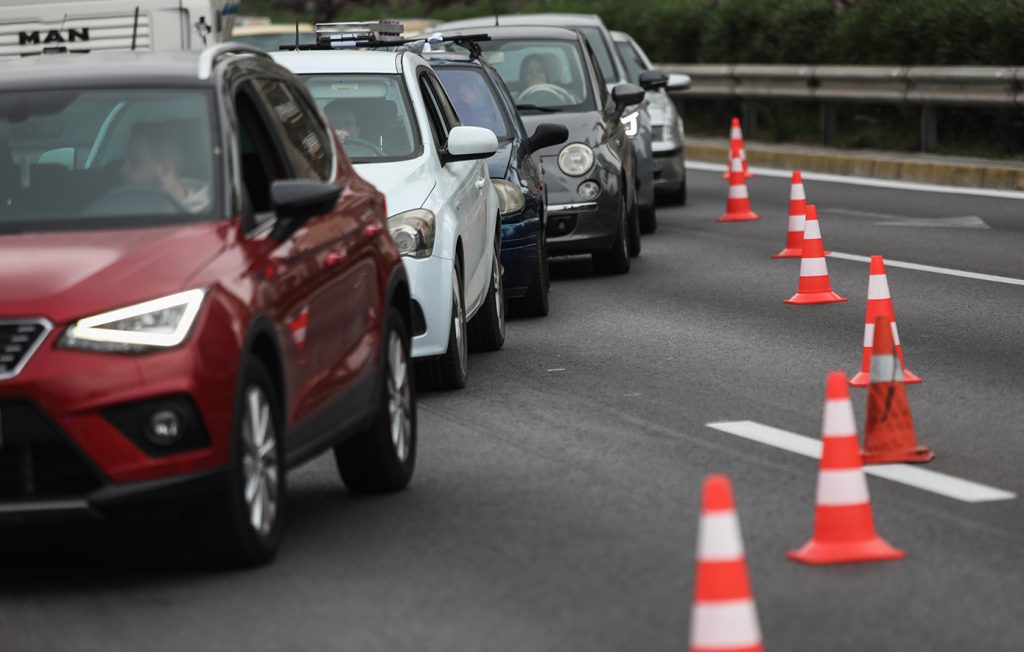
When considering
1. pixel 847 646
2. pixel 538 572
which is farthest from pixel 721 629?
pixel 538 572

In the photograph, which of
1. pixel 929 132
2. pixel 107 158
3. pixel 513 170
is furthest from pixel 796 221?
pixel 107 158

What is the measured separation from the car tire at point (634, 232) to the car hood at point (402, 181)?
5.65 meters

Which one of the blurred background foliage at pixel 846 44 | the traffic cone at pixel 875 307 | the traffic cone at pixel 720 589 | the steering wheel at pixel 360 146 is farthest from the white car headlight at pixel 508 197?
the blurred background foliage at pixel 846 44

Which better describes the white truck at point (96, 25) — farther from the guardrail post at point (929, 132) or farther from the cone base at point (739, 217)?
the guardrail post at point (929, 132)

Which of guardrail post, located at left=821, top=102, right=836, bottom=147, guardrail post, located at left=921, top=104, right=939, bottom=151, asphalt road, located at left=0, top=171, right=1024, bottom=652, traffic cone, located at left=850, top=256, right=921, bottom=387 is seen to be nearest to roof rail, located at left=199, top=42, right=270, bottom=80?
asphalt road, located at left=0, top=171, right=1024, bottom=652

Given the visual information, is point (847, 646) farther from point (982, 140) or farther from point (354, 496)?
point (982, 140)

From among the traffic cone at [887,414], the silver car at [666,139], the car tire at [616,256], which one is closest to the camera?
the traffic cone at [887,414]

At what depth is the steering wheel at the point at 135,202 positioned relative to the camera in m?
7.06

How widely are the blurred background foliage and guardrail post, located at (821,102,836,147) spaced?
0.18m

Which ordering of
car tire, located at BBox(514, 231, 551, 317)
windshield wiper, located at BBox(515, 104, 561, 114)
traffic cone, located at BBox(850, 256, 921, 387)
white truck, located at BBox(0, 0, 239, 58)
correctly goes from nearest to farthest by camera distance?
traffic cone, located at BBox(850, 256, 921, 387) < car tire, located at BBox(514, 231, 551, 317) < windshield wiper, located at BBox(515, 104, 561, 114) < white truck, located at BBox(0, 0, 239, 58)

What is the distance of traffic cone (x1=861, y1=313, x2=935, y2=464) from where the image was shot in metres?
8.31

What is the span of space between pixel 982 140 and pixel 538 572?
19.0 metres

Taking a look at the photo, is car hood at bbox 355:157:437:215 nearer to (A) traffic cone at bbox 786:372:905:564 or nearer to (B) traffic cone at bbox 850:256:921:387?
(B) traffic cone at bbox 850:256:921:387

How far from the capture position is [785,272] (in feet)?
51.9
